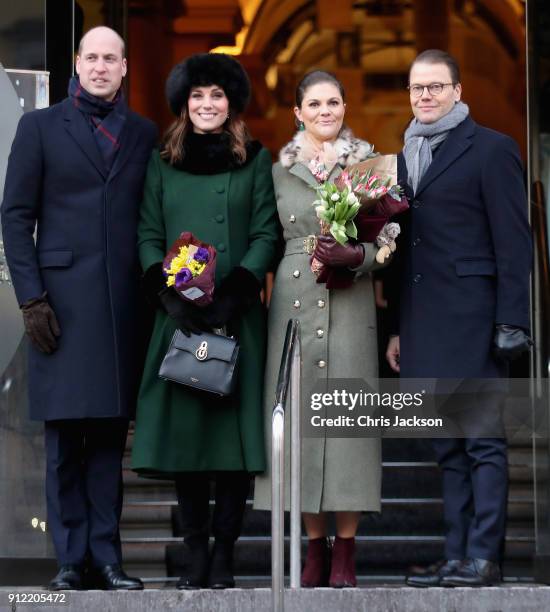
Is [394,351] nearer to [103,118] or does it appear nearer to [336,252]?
[336,252]

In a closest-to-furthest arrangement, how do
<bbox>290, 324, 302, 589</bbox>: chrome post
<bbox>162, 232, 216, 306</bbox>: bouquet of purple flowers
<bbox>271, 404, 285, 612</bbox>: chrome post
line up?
1. <bbox>271, 404, 285, 612</bbox>: chrome post
2. <bbox>290, 324, 302, 589</bbox>: chrome post
3. <bbox>162, 232, 216, 306</bbox>: bouquet of purple flowers

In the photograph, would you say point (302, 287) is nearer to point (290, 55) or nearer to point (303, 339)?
point (303, 339)

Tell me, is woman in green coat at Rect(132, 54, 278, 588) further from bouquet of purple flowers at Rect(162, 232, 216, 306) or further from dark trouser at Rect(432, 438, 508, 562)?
dark trouser at Rect(432, 438, 508, 562)

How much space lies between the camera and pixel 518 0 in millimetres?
11195

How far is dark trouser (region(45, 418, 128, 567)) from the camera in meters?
6.71

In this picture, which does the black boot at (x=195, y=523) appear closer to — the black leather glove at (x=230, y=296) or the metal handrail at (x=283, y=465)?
the metal handrail at (x=283, y=465)

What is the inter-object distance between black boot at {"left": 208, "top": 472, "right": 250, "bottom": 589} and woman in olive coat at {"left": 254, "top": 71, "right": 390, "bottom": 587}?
4.3 inches

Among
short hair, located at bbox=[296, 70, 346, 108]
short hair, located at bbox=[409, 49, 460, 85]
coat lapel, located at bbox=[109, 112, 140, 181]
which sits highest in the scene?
short hair, located at bbox=[409, 49, 460, 85]

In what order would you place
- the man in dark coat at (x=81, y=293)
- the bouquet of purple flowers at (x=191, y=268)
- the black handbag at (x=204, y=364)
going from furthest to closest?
the man in dark coat at (x=81, y=293), the black handbag at (x=204, y=364), the bouquet of purple flowers at (x=191, y=268)

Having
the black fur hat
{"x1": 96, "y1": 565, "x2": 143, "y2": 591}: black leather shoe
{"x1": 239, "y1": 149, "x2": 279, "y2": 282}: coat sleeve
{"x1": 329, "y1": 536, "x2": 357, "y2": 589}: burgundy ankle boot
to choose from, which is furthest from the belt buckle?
{"x1": 96, "y1": 565, "x2": 143, "y2": 591}: black leather shoe

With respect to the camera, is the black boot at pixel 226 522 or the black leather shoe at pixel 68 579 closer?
the black leather shoe at pixel 68 579

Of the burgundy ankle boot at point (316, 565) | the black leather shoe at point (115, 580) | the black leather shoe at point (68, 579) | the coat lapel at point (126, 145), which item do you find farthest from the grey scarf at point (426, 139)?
the black leather shoe at point (68, 579)

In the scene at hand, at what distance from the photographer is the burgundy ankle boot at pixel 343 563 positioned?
6688 millimetres

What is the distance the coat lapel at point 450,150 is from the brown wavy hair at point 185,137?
752 millimetres
